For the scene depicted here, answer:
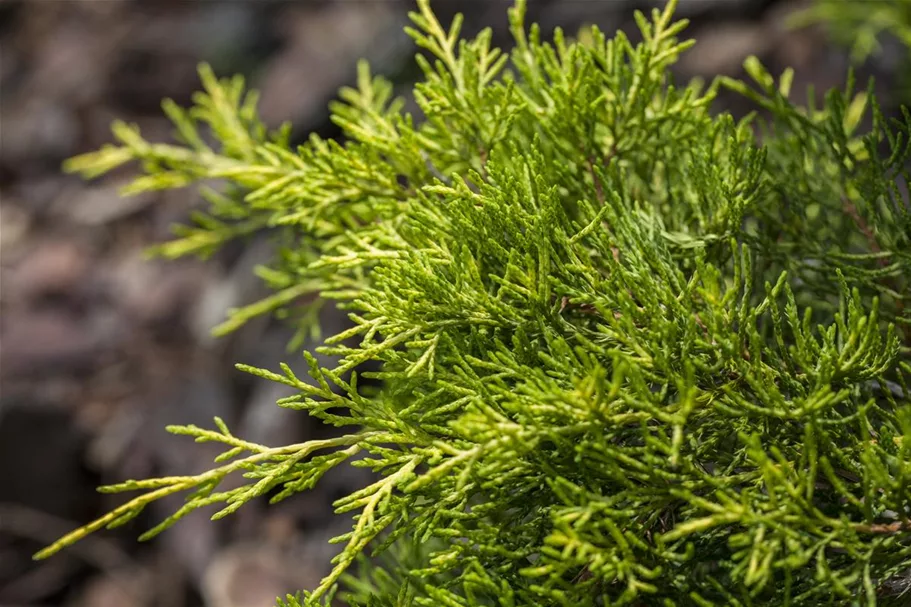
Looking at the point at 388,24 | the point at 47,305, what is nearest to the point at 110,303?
the point at 47,305

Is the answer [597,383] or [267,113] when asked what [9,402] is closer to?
[267,113]

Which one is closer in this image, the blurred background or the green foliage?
the green foliage

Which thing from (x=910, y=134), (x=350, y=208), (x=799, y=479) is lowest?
(x=799, y=479)

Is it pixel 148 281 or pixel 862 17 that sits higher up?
pixel 862 17

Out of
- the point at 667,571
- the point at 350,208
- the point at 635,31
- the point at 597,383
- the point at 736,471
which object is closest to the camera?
the point at 597,383

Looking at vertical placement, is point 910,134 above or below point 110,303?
above

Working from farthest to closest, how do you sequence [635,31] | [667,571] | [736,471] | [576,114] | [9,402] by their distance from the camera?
[635,31]
[9,402]
[576,114]
[736,471]
[667,571]

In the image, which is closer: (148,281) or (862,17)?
(862,17)

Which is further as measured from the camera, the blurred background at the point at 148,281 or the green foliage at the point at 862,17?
the blurred background at the point at 148,281
